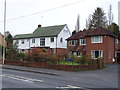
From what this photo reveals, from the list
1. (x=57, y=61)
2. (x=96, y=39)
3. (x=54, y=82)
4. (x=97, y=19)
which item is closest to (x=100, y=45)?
(x=96, y=39)

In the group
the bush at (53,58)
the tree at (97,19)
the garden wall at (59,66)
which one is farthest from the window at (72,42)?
the tree at (97,19)

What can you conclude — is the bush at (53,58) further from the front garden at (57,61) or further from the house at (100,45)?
the house at (100,45)

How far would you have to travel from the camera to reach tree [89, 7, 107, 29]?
64656 mm

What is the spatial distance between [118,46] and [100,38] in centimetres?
869

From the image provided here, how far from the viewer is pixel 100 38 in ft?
111

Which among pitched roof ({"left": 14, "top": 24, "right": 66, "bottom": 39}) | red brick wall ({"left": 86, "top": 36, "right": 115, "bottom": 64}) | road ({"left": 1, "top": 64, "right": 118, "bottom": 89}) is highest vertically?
pitched roof ({"left": 14, "top": 24, "right": 66, "bottom": 39})

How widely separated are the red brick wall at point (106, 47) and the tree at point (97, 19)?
1186 inches

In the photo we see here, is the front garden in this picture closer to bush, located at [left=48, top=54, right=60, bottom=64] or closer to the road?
bush, located at [left=48, top=54, right=60, bottom=64]

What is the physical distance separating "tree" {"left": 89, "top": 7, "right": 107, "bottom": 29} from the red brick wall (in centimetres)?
3013

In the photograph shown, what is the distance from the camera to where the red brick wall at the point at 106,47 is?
33.0m

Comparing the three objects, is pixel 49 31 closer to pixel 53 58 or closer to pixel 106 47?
pixel 106 47

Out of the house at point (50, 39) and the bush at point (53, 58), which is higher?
the house at point (50, 39)

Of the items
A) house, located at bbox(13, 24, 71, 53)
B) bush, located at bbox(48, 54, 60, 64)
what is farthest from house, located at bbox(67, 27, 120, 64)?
bush, located at bbox(48, 54, 60, 64)

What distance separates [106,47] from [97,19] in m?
34.5
